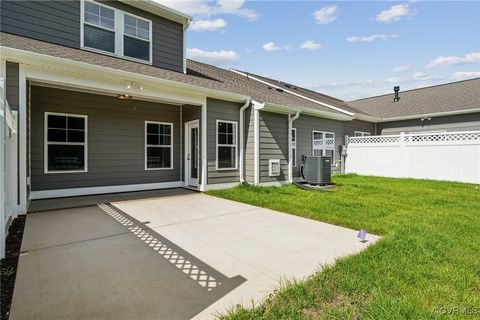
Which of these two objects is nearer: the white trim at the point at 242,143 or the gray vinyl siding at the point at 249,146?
the gray vinyl siding at the point at 249,146

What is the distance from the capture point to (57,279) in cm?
240

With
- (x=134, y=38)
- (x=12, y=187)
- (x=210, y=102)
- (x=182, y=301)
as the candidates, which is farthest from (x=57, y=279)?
(x=134, y=38)

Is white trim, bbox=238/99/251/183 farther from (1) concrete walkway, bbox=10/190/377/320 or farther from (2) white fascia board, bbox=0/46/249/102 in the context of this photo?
(1) concrete walkway, bbox=10/190/377/320

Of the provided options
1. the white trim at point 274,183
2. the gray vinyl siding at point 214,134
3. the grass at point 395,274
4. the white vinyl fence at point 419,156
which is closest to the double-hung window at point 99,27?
the gray vinyl siding at point 214,134

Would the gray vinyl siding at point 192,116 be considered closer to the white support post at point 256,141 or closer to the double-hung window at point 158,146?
the double-hung window at point 158,146

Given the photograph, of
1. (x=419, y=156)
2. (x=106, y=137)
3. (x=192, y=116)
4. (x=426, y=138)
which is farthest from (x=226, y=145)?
(x=426, y=138)

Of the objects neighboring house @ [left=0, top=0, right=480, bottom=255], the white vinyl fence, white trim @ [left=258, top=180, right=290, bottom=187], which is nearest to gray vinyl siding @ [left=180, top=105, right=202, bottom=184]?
neighboring house @ [left=0, top=0, right=480, bottom=255]

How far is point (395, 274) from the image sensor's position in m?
2.44

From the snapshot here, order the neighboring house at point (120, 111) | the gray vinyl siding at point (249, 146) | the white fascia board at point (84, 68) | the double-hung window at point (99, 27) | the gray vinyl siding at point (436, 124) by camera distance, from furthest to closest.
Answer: the gray vinyl siding at point (436, 124), the gray vinyl siding at point (249, 146), the double-hung window at point (99, 27), the neighboring house at point (120, 111), the white fascia board at point (84, 68)

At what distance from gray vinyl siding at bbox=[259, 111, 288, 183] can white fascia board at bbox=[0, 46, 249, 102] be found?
6.55 ft

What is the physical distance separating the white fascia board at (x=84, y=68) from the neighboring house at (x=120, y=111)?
0.07 feet

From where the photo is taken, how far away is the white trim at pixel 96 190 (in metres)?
6.12

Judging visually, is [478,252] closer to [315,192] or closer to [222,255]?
[222,255]

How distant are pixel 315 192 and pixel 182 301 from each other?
19.3 ft
